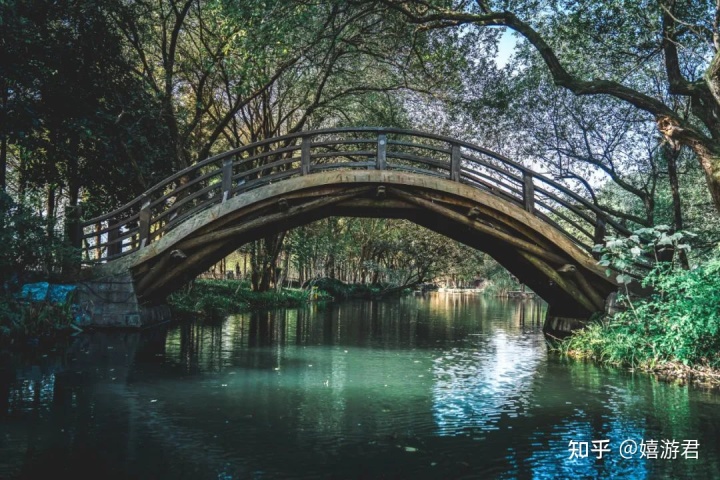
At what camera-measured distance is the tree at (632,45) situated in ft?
34.0

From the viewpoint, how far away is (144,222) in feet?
44.3

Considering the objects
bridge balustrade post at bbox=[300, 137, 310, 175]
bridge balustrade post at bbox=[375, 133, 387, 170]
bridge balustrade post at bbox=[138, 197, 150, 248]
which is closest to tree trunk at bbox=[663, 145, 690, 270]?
bridge balustrade post at bbox=[375, 133, 387, 170]

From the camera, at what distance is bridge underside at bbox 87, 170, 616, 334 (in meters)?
12.8

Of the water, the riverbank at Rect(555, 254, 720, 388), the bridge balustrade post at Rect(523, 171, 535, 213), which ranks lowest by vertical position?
the water

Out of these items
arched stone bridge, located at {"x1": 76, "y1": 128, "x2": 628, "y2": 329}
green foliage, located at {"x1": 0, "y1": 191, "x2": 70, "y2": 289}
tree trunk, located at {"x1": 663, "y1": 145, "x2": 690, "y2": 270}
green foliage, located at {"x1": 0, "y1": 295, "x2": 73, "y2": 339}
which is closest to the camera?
green foliage, located at {"x1": 0, "y1": 295, "x2": 73, "y2": 339}

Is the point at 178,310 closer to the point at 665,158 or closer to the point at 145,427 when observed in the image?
the point at 145,427

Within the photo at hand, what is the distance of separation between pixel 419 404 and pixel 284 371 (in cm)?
291

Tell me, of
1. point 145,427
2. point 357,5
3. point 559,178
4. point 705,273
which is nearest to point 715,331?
point 705,273

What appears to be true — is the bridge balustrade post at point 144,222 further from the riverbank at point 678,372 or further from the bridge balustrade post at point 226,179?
the riverbank at point 678,372

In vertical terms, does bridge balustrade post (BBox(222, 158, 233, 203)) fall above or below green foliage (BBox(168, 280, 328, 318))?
above

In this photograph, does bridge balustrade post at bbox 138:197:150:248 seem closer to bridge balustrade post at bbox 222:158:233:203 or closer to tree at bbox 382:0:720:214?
bridge balustrade post at bbox 222:158:233:203

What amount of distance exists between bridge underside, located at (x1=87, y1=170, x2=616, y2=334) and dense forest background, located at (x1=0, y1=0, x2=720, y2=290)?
235 cm
